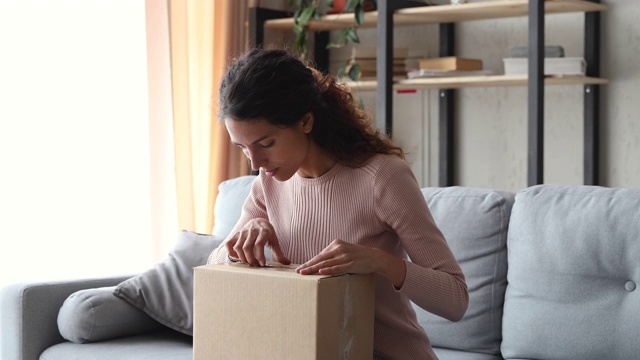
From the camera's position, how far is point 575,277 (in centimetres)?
209

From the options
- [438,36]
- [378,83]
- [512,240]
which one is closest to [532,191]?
[512,240]

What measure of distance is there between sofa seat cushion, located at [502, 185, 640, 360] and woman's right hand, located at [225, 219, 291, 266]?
795 mm

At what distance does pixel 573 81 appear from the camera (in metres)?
3.07

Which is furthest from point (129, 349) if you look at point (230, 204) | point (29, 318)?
point (230, 204)

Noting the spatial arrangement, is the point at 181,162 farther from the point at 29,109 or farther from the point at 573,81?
the point at 573,81

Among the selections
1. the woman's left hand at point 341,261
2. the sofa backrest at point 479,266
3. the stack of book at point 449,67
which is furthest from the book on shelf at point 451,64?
the woman's left hand at point 341,261

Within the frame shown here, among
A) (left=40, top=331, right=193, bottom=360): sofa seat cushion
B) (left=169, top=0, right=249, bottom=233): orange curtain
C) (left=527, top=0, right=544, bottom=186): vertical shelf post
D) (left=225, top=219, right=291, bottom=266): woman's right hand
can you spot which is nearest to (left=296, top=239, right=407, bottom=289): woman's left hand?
(left=225, top=219, right=291, bottom=266): woman's right hand

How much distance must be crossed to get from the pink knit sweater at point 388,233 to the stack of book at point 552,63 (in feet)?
5.18

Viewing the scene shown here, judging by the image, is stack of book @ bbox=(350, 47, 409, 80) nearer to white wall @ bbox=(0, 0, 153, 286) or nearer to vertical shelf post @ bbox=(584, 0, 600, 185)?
vertical shelf post @ bbox=(584, 0, 600, 185)

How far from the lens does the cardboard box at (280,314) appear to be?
1.32m

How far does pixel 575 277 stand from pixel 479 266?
10.3 inches

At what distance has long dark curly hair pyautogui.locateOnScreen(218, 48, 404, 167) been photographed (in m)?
1.55

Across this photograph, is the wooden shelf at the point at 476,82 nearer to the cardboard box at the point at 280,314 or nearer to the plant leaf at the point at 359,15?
the plant leaf at the point at 359,15

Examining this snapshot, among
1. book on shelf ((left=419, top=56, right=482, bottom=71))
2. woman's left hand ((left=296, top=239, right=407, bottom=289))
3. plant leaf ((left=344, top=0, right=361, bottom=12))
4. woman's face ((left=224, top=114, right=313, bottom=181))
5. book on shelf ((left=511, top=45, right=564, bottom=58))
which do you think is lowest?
woman's left hand ((left=296, top=239, right=407, bottom=289))
